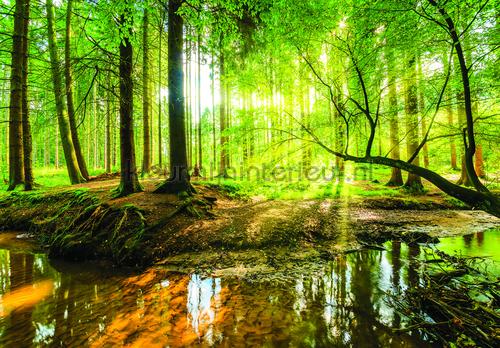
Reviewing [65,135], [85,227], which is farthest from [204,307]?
[65,135]

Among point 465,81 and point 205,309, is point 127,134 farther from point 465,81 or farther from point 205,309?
point 465,81

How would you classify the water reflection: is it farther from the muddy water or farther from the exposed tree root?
the exposed tree root

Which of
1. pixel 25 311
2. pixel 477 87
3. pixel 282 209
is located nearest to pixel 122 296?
pixel 25 311

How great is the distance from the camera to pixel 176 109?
23.9 feet

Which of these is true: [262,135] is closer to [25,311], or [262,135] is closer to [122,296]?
[122,296]

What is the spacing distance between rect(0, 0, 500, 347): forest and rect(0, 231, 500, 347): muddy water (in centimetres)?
3

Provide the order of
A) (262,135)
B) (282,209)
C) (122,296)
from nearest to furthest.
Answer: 1. (122,296)
2. (262,135)
3. (282,209)

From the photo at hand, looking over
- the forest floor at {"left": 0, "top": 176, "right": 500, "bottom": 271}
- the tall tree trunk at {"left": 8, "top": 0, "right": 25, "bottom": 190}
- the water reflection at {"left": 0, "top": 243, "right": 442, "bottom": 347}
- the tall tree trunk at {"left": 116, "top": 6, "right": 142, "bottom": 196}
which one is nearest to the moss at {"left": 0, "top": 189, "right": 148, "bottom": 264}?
the forest floor at {"left": 0, "top": 176, "right": 500, "bottom": 271}

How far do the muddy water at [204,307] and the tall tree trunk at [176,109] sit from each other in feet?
11.2

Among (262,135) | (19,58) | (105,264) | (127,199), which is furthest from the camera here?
(19,58)

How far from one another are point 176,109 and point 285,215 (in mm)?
5030

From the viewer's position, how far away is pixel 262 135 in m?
6.41

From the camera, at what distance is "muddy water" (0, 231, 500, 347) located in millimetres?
2824

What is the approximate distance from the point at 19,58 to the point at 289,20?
36.9ft
